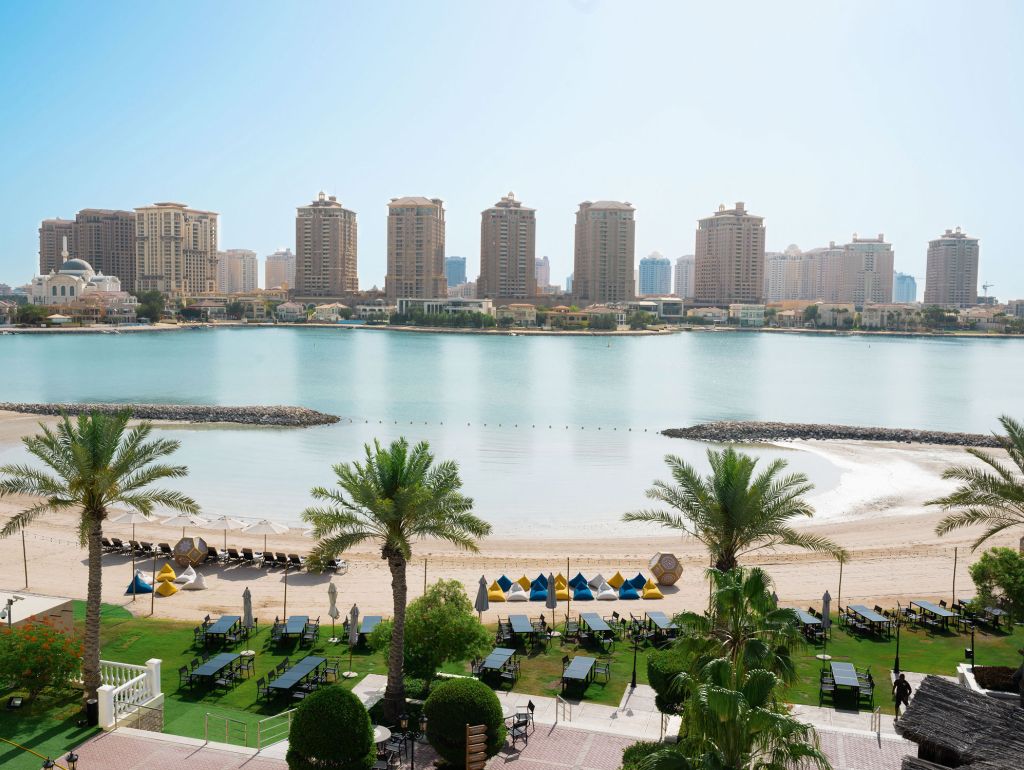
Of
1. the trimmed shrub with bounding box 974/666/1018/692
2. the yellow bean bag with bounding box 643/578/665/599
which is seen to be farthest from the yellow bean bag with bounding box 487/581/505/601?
the trimmed shrub with bounding box 974/666/1018/692

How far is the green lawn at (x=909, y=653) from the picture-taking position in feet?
46.1

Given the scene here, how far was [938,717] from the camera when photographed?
32.9 ft

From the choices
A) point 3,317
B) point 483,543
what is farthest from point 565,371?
point 3,317

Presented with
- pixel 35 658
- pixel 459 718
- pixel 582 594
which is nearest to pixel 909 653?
pixel 582 594

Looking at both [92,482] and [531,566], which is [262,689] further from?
[531,566]

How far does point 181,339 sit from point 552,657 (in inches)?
5254

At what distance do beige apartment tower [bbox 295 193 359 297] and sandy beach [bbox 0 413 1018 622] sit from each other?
170m

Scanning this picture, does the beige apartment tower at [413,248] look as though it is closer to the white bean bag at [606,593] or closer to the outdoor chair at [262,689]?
the white bean bag at [606,593]

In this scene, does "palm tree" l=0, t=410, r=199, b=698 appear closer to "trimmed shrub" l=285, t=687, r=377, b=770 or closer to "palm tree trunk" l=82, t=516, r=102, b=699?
"palm tree trunk" l=82, t=516, r=102, b=699

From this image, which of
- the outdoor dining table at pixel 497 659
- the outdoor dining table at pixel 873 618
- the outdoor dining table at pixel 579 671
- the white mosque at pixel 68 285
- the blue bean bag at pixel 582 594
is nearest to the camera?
the outdoor dining table at pixel 579 671

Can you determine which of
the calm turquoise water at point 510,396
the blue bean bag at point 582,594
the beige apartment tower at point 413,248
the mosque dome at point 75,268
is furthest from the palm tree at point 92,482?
the mosque dome at point 75,268

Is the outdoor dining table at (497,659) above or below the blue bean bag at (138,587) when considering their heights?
above

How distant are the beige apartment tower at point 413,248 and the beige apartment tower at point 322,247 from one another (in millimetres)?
14327

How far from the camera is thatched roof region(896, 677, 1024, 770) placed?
9156 mm
